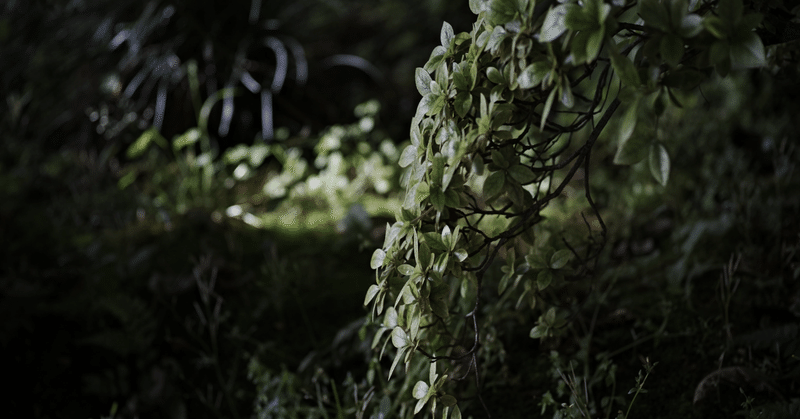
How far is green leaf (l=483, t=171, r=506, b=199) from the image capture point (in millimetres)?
871

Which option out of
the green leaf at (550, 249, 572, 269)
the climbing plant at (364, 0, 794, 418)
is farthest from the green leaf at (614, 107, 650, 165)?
the green leaf at (550, 249, 572, 269)

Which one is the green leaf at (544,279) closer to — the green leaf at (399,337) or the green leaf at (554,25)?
the green leaf at (399,337)

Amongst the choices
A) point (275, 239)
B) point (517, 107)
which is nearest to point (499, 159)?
point (517, 107)

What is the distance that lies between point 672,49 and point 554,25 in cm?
15

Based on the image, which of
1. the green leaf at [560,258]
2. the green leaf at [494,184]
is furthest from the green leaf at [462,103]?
the green leaf at [560,258]

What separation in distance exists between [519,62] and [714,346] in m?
1.09

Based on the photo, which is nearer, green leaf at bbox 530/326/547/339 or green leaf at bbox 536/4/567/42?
green leaf at bbox 536/4/567/42

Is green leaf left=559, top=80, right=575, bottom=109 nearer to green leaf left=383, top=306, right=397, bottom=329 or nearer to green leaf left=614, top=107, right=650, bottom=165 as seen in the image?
green leaf left=614, top=107, right=650, bottom=165

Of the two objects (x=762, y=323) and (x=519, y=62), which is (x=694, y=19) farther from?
(x=762, y=323)

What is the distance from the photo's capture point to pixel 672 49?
67 centimetres

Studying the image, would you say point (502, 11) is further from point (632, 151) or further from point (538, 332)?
point (538, 332)

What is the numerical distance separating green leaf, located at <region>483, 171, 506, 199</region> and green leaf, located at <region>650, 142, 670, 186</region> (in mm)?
238

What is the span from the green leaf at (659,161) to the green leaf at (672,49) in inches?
4.7

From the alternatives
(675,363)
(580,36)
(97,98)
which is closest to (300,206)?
(97,98)
